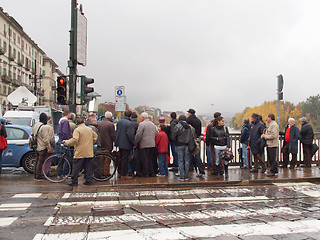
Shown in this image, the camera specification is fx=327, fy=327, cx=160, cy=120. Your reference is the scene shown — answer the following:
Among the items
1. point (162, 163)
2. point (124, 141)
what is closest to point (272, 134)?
point (162, 163)

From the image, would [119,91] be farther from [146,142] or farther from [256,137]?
[256,137]

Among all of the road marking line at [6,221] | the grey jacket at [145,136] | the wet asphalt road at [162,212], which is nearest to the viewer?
the wet asphalt road at [162,212]

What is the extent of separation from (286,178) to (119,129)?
499 cm

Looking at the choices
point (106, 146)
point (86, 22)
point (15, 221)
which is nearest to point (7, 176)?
point (106, 146)

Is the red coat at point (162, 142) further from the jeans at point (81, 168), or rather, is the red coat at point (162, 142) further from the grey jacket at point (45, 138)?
the grey jacket at point (45, 138)

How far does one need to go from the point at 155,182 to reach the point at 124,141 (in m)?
1.45

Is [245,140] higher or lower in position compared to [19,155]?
higher

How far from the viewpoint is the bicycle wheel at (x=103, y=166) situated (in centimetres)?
917

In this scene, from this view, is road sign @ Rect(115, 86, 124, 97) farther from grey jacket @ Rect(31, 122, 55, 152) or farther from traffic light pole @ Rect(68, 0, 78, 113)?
grey jacket @ Rect(31, 122, 55, 152)

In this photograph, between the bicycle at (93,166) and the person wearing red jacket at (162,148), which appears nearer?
the bicycle at (93,166)

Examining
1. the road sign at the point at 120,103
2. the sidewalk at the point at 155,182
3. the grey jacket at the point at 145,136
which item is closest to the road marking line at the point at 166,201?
the sidewalk at the point at 155,182

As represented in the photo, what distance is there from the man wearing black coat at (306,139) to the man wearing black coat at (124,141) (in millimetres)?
6267

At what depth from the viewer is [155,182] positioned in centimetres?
880

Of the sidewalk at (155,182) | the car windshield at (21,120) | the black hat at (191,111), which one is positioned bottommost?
the sidewalk at (155,182)
